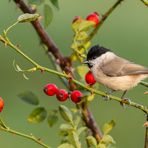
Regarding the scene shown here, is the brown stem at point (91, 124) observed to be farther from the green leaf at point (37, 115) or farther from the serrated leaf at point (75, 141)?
the serrated leaf at point (75, 141)

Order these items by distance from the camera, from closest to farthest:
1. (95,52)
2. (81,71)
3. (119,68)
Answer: (81,71) < (95,52) < (119,68)

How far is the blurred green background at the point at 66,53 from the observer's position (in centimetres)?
771

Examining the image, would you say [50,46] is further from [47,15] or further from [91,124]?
[91,124]

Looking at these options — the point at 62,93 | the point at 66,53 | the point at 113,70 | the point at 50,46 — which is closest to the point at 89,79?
the point at 62,93

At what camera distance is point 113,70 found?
12.8 feet

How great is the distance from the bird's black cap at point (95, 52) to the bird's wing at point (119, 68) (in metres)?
0.20

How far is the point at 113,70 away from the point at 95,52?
0.34 metres

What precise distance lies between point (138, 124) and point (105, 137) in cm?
516

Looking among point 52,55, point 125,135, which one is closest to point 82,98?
point 52,55

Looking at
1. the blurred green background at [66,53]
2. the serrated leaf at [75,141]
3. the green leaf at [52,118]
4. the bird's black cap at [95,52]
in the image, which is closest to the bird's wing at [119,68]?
the bird's black cap at [95,52]

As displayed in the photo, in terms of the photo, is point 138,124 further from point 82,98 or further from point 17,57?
point 82,98

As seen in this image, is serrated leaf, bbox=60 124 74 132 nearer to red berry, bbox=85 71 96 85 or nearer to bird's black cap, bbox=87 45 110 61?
red berry, bbox=85 71 96 85

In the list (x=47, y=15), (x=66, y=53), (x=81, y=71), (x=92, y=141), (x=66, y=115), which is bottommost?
(x=92, y=141)

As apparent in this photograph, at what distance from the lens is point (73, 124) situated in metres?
2.91
